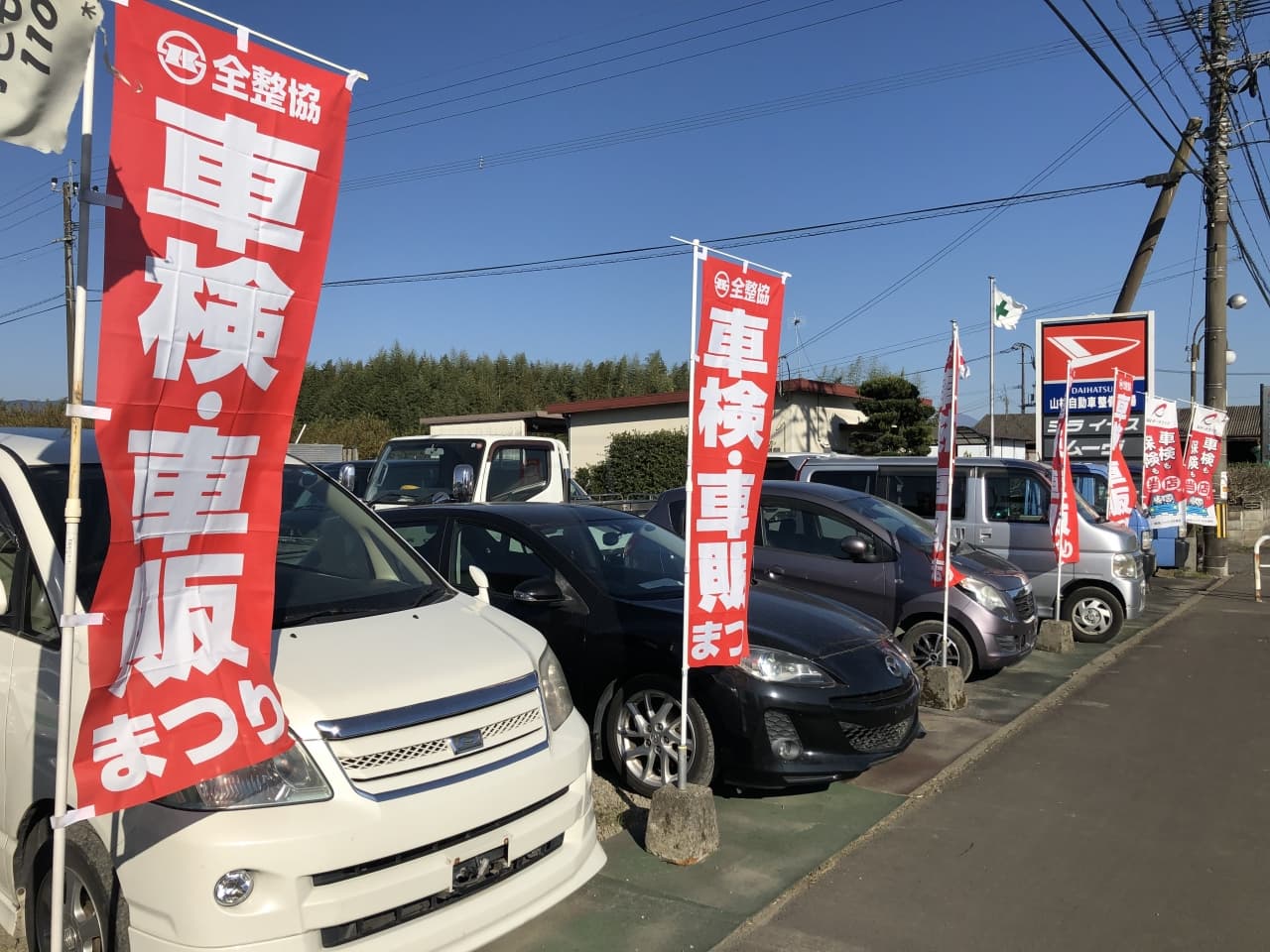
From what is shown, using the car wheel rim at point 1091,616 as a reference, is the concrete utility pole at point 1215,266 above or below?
above

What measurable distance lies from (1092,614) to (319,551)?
359 inches

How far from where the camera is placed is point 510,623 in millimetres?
3879

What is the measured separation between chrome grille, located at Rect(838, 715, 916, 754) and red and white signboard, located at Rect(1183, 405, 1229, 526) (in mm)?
12650

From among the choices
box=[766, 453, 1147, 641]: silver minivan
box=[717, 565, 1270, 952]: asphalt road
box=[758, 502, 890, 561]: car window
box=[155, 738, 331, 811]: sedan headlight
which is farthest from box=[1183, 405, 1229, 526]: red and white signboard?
box=[155, 738, 331, 811]: sedan headlight

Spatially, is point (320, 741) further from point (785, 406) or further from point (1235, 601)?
point (785, 406)

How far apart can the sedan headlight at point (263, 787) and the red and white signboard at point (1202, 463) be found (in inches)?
631

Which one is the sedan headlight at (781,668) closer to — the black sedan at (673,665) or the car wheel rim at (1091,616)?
the black sedan at (673,665)

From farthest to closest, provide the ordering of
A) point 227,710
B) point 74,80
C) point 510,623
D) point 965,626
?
1. point 965,626
2. point 510,623
3. point 227,710
4. point 74,80

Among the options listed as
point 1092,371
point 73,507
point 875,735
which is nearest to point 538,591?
point 875,735

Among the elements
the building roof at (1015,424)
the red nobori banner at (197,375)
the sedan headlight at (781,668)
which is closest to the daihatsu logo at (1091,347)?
the sedan headlight at (781,668)

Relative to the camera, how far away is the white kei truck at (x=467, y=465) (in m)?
10.7

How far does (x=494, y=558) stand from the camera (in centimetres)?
586

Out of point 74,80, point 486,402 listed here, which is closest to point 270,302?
point 74,80

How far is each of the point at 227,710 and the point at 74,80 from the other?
176 centimetres
